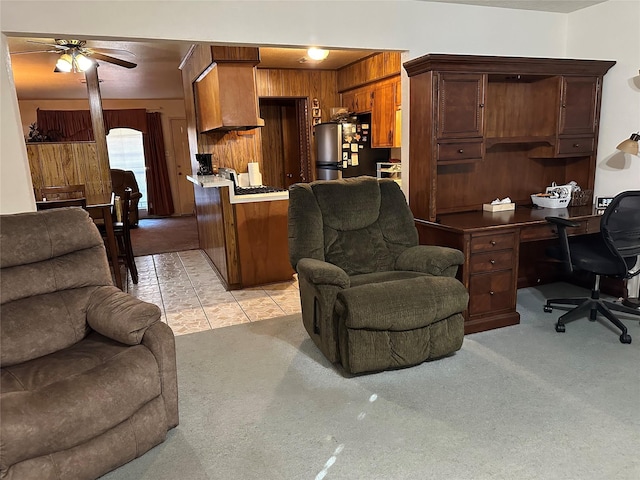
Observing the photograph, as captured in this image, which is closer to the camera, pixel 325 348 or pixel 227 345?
pixel 325 348

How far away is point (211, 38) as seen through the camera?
9.98 feet

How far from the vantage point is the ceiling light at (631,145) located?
3410mm

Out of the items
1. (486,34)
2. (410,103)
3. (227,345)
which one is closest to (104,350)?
(227,345)

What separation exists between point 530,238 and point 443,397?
148cm

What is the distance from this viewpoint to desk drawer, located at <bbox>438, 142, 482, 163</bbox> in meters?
3.38

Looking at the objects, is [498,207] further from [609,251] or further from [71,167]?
[71,167]

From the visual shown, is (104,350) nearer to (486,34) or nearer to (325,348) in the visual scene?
(325,348)

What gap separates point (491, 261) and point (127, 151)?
26.2ft

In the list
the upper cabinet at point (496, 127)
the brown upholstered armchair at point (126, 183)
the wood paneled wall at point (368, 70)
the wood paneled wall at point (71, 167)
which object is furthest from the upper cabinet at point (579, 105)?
the brown upholstered armchair at point (126, 183)

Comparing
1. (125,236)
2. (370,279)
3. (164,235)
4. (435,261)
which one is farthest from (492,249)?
(164,235)

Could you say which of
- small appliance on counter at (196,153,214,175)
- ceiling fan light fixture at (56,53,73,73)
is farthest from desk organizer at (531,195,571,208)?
ceiling fan light fixture at (56,53,73,73)

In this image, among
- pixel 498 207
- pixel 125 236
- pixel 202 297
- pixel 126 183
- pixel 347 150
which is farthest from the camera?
pixel 126 183

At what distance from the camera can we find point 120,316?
2119 mm

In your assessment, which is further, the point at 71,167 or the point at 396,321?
the point at 71,167
